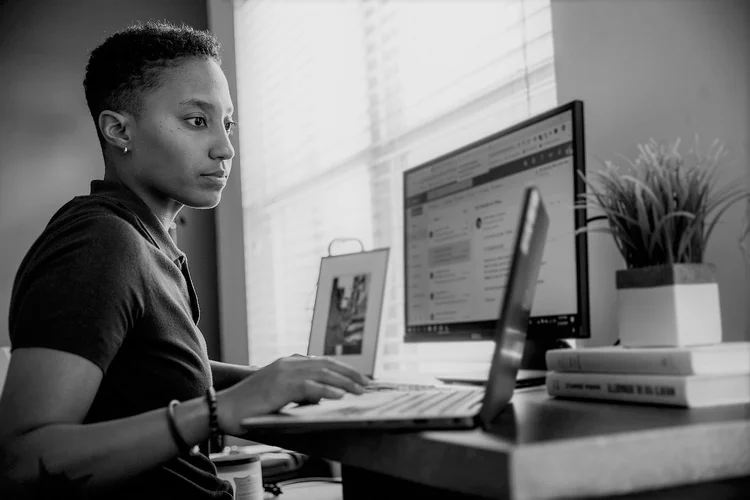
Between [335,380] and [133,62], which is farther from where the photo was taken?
[133,62]

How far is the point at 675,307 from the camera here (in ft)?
2.53

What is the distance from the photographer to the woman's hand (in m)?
0.77

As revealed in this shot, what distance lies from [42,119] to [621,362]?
310 centimetres

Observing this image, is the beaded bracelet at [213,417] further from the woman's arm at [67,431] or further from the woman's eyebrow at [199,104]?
the woman's eyebrow at [199,104]

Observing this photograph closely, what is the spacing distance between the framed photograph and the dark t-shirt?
61 centimetres

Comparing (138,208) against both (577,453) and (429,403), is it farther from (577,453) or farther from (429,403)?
(577,453)

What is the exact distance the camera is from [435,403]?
74cm

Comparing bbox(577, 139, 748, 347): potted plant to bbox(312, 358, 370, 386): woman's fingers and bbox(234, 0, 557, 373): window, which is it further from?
bbox(234, 0, 557, 373): window

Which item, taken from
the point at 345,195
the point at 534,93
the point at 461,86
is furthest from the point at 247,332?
the point at 534,93

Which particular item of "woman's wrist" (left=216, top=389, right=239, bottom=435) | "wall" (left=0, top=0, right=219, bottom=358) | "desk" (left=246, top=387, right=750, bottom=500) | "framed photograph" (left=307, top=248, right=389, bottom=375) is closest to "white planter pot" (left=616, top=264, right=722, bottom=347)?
"desk" (left=246, top=387, right=750, bottom=500)

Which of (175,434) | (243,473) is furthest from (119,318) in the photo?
(243,473)

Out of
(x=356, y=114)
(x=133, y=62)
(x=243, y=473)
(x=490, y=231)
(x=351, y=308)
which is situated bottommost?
(x=243, y=473)

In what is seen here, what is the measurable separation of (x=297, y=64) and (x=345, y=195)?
0.73 m

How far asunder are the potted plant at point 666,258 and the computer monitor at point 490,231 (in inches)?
7.9
